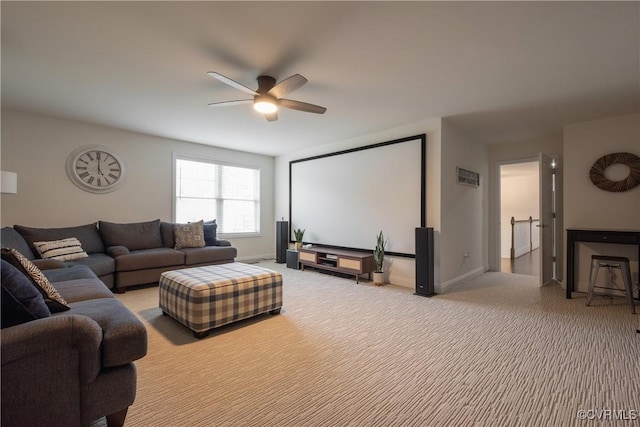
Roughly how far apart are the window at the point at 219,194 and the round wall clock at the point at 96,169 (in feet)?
3.08

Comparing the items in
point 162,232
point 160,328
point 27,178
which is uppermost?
point 27,178

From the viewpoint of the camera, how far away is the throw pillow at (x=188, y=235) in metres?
4.62

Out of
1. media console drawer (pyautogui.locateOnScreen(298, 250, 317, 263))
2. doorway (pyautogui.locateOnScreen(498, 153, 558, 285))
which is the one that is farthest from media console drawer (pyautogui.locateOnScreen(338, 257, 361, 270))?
doorway (pyautogui.locateOnScreen(498, 153, 558, 285))

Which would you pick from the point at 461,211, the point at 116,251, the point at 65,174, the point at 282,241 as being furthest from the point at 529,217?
the point at 65,174

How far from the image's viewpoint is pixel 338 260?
4594 mm

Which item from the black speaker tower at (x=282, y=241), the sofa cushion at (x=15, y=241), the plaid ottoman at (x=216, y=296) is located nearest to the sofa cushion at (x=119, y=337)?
the plaid ottoman at (x=216, y=296)

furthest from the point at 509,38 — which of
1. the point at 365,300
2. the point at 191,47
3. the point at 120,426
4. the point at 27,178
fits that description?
the point at 27,178

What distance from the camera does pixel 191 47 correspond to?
7.32 ft

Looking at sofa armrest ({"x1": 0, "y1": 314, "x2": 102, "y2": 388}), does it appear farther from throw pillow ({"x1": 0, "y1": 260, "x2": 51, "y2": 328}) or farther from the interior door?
the interior door

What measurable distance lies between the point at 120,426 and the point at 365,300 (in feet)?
8.48

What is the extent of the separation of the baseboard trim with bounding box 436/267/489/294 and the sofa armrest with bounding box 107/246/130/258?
14.4 feet

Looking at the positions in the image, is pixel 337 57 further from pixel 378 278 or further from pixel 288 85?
pixel 378 278

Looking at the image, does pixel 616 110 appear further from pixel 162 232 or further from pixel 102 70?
pixel 162 232

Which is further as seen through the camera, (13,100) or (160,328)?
(13,100)
